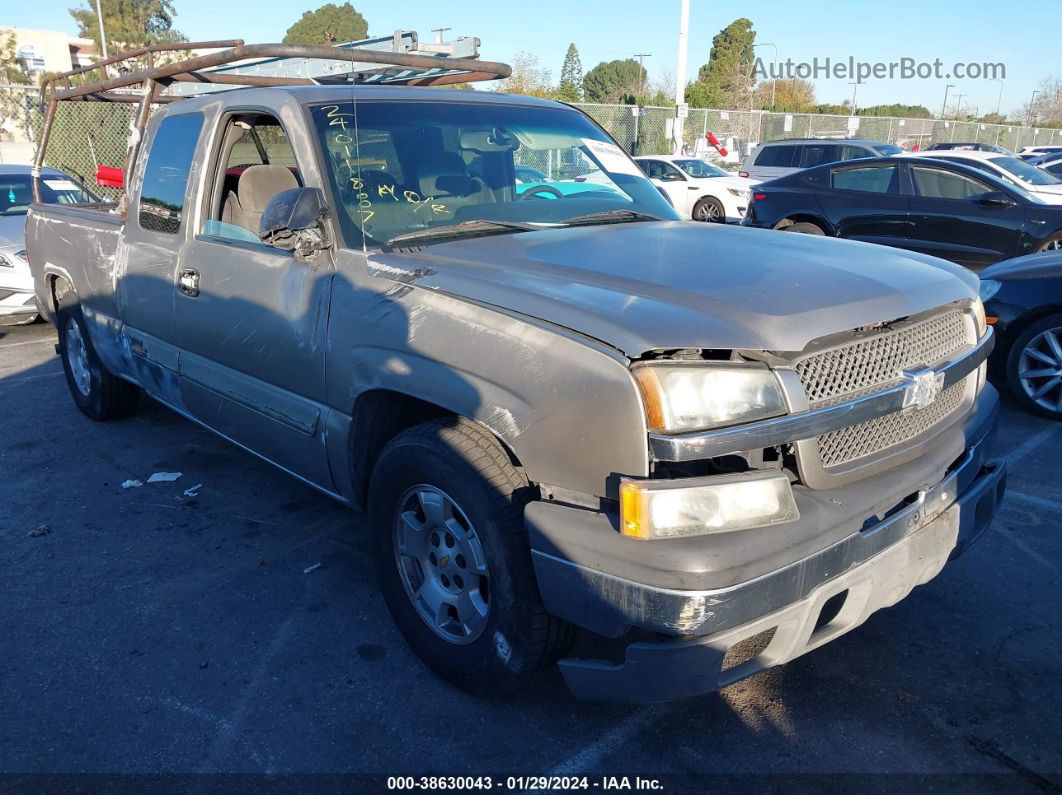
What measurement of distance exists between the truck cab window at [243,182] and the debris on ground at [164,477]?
166cm

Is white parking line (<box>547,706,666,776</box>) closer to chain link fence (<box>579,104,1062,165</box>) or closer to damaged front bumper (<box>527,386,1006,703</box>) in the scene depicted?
damaged front bumper (<box>527,386,1006,703</box>)

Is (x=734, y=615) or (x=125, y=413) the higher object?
(x=734, y=615)

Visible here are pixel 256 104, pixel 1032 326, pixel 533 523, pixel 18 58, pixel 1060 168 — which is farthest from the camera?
pixel 18 58

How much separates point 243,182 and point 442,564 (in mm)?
2236

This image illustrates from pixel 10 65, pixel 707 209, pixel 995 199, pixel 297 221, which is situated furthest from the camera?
pixel 10 65

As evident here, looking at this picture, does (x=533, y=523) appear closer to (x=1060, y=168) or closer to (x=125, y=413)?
(x=125, y=413)

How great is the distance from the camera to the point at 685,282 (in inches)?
101

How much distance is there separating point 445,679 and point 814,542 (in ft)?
4.56

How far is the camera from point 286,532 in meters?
4.21

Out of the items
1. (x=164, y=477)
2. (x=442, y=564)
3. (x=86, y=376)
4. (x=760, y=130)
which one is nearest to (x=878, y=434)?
(x=442, y=564)

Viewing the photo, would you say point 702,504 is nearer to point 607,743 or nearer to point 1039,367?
point 607,743

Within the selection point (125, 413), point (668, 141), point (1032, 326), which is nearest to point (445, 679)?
point (125, 413)

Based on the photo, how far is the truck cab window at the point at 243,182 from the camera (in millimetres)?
3852

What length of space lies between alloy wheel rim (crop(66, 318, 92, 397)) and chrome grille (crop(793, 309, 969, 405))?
4.98 meters
